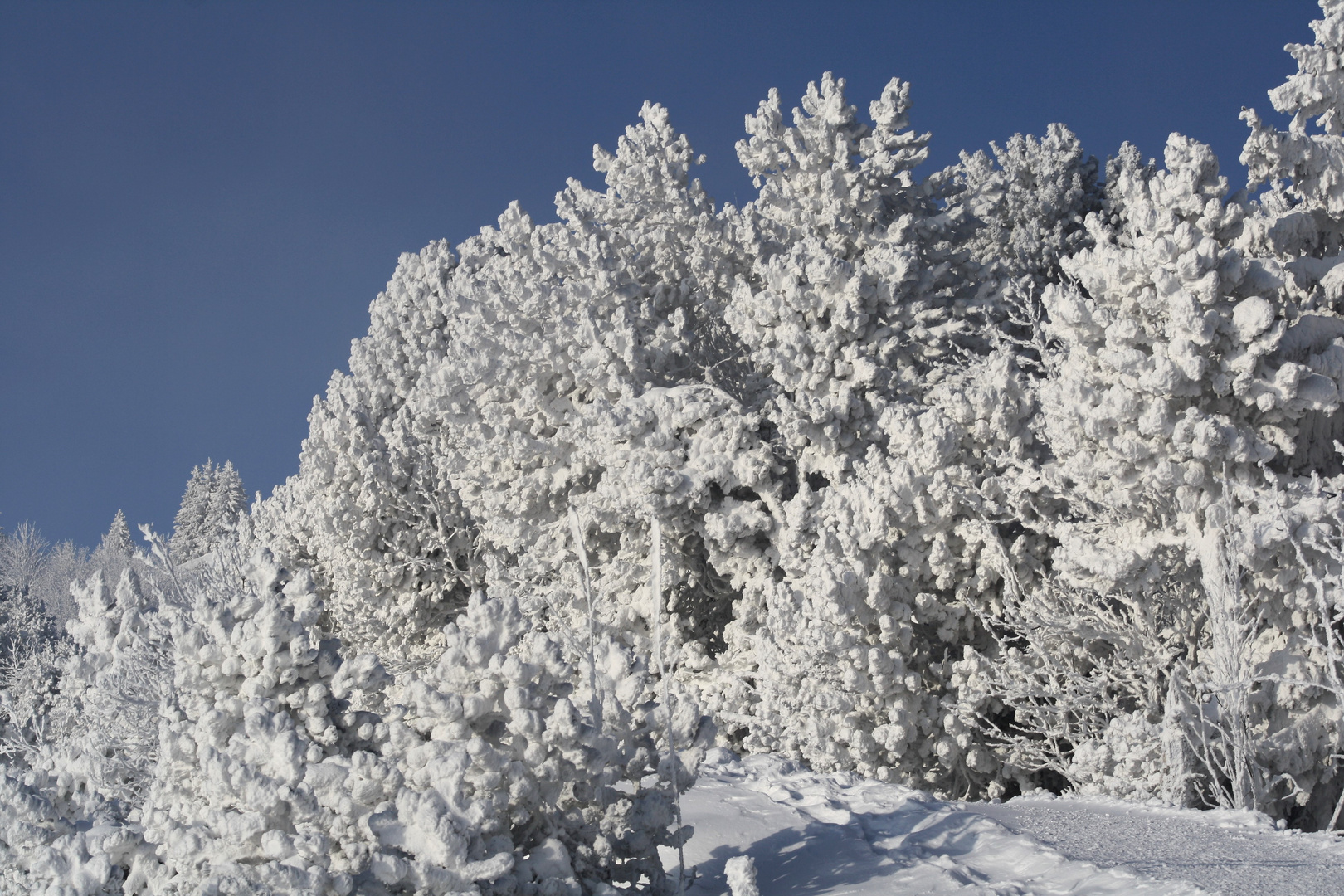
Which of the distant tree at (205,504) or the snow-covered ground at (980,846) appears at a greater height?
the distant tree at (205,504)

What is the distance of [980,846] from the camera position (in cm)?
584

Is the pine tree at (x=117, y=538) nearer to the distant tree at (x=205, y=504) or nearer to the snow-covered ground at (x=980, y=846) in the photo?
the distant tree at (x=205, y=504)

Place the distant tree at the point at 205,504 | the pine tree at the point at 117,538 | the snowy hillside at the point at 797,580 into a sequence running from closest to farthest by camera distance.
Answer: the snowy hillside at the point at 797,580 → the distant tree at the point at 205,504 → the pine tree at the point at 117,538

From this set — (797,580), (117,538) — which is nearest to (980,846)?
(797,580)

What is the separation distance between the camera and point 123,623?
12.9 meters

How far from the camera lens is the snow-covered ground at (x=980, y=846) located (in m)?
5.09

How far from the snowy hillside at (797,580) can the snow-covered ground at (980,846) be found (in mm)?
39

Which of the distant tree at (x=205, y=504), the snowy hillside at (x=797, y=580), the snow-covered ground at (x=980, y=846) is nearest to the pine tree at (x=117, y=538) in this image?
the distant tree at (x=205, y=504)

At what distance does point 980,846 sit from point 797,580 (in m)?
6.33

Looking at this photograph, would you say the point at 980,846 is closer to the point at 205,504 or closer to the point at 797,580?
the point at 797,580

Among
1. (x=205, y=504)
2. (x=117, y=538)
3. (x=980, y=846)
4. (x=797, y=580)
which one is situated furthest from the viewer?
(x=117, y=538)

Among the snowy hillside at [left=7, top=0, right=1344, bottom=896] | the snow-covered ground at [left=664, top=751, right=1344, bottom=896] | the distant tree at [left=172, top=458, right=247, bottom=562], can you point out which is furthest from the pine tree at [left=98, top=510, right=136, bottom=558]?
the snow-covered ground at [left=664, top=751, right=1344, bottom=896]

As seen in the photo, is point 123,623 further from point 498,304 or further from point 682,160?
point 682,160

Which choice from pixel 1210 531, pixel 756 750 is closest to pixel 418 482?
pixel 756 750
